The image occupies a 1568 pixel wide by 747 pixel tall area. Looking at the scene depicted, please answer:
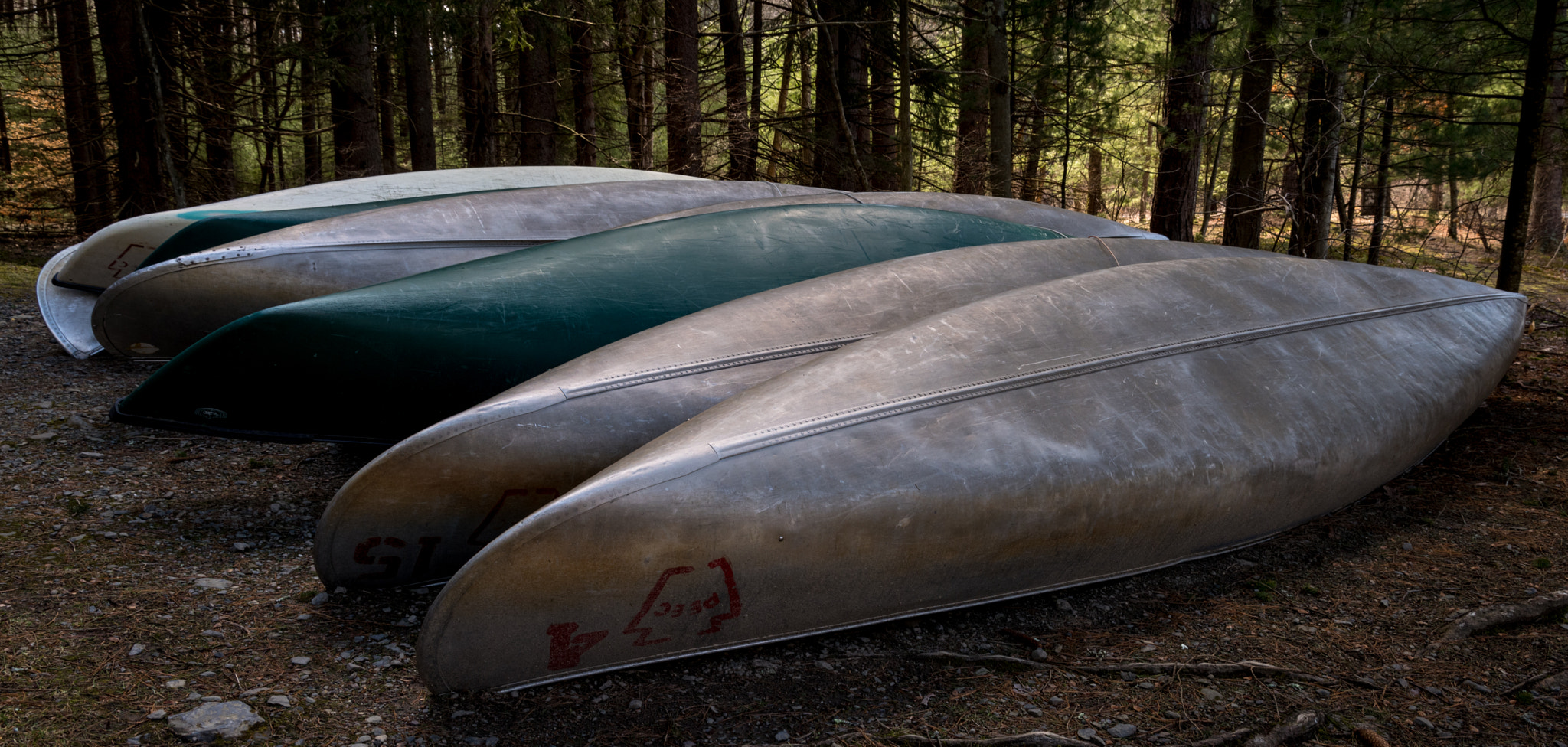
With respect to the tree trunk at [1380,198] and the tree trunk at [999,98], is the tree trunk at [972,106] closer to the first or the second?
the tree trunk at [999,98]

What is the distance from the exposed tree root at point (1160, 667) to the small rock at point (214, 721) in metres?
1.60

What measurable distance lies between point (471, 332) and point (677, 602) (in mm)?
1585

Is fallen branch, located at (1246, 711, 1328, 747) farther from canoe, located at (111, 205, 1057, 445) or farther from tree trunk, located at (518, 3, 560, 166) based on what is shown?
tree trunk, located at (518, 3, 560, 166)

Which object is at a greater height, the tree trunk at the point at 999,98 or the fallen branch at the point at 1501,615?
the tree trunk at the point at 999,98

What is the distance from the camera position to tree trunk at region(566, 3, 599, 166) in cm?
1004

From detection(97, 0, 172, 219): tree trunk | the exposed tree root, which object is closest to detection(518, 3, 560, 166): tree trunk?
detection(97, 0, 172, 219): tree trunk

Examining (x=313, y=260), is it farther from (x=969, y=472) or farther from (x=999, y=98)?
(x=999, y=98)

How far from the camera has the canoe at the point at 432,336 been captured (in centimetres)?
295

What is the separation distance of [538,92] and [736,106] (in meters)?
2.07

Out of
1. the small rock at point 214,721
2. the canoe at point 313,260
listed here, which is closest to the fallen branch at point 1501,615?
the small rock at point 214,721

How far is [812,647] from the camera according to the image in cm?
227

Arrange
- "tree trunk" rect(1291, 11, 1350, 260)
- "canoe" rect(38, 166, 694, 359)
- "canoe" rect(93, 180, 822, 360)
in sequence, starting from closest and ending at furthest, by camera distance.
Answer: "canoe" rect(93, 180, 822, 360), "canoe" rect(38, 166, 694, 359), "tree trunk" rect(1291, 11, 1350, 260)

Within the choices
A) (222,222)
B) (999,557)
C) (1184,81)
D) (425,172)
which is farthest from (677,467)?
(1184,81)

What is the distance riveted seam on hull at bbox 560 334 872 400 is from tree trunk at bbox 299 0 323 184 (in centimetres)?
661
